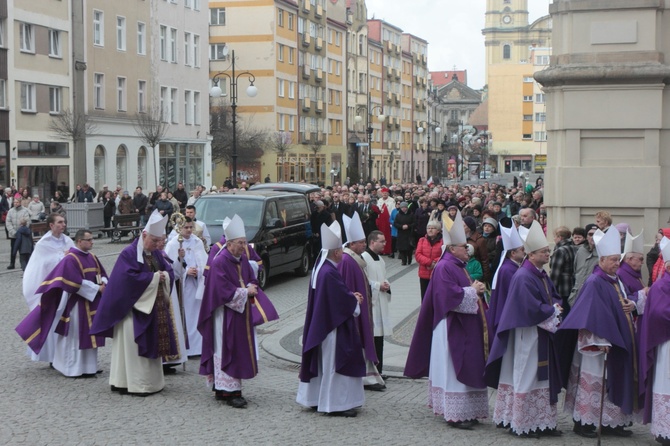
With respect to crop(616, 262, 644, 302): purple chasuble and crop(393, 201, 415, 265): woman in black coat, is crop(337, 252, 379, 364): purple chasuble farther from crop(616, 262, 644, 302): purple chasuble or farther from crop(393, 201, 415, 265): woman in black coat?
crop(393, 201, 415, 265): woman in black coat

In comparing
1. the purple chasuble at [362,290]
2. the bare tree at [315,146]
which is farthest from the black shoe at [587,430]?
the bare tree at [315,146]

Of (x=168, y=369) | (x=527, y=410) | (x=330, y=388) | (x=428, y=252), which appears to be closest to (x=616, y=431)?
(x=527, y=410)

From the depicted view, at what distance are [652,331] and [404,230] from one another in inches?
658

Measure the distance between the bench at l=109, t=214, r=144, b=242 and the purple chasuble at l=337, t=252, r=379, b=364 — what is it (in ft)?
69.3

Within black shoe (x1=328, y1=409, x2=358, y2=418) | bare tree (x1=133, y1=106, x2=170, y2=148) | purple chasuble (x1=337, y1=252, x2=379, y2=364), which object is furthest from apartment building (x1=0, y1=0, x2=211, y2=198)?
black shoe (x1=328, y1=409, x2=358, y2=418)

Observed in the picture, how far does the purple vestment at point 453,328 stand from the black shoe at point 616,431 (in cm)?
113

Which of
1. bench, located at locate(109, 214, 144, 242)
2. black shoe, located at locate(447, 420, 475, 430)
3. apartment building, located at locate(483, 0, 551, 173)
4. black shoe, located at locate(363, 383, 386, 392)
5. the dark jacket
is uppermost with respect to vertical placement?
apartment building, located at locate(483, 0, 551, 173)

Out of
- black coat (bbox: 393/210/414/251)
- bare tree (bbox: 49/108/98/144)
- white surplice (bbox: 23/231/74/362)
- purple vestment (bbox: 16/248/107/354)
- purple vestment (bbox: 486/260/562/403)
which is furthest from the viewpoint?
bare tree (bbox: 49/108/98/144)

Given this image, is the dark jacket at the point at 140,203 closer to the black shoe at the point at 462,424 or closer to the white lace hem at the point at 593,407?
the black shoe at the point at 462,424

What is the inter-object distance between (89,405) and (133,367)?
0.68 metres

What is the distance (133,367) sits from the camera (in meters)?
11.0

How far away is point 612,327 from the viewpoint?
9.05 meters

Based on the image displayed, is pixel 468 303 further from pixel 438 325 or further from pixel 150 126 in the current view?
pixel 150 126

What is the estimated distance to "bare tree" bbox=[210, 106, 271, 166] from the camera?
66.3m
